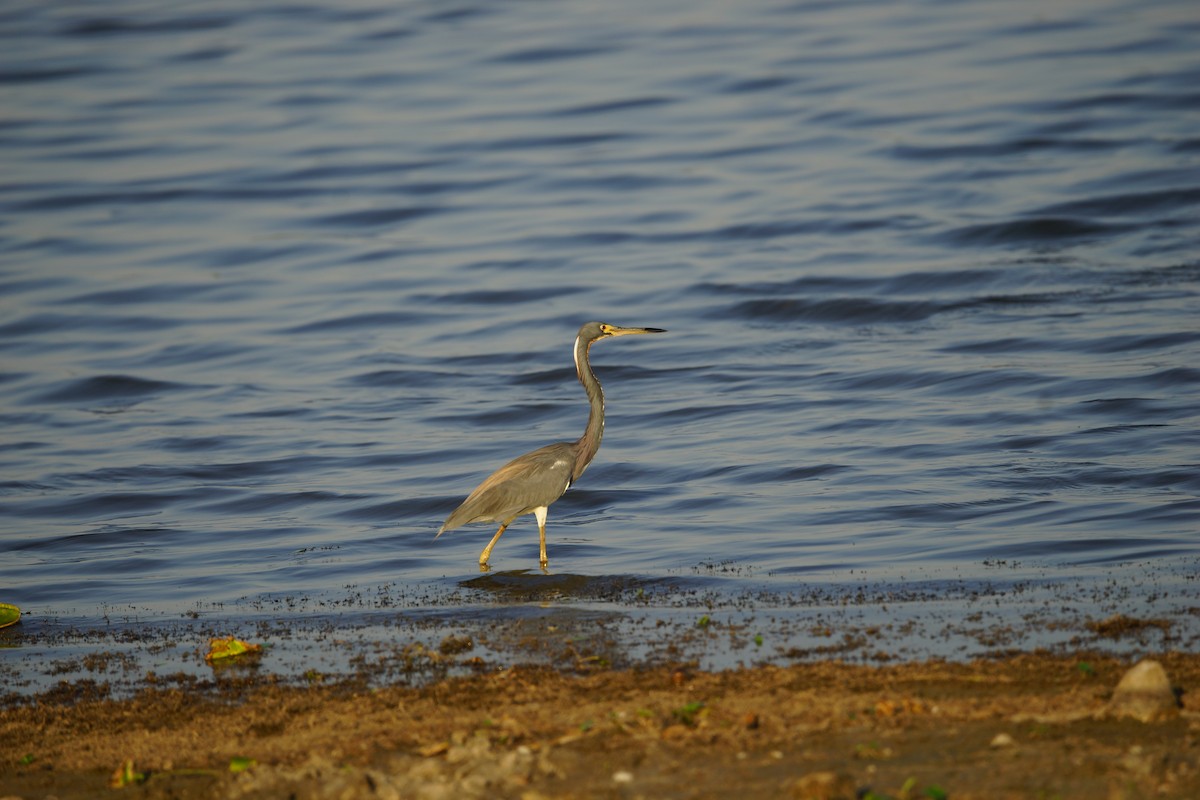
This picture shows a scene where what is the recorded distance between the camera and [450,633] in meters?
8.80

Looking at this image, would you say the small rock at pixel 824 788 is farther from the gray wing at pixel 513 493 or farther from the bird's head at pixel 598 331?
the bird's head at pixel 598 331

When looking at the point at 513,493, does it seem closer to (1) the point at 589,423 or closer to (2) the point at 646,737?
(1) the point at 589,423

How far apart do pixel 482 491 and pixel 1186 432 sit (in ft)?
21.6

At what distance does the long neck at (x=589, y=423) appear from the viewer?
12.0 meters

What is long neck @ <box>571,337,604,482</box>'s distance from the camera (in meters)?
12.0

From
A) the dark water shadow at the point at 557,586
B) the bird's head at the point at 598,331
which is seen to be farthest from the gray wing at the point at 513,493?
the bird's head at the point at 598,331

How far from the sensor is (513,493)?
11.4m

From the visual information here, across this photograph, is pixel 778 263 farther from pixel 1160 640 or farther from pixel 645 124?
pixel 1160 640

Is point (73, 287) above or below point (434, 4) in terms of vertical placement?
below

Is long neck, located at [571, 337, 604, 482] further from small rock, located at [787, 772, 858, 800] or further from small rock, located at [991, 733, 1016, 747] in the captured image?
small rock, located at [787, 772, 858, 800]

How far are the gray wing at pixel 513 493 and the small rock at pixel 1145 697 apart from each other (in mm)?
6138

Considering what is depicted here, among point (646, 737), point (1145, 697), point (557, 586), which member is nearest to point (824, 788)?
point (646, 737)

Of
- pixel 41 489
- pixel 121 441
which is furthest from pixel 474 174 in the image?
pixel 41 489

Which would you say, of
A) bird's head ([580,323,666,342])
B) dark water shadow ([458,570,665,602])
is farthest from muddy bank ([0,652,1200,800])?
bird's head ([580,323,666,342])
